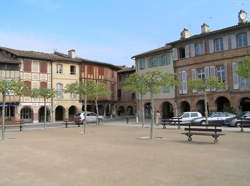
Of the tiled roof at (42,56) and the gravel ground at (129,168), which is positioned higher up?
the tiled roof at (42,56)

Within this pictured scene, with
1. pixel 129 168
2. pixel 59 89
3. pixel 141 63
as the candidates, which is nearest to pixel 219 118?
pixel 141 63

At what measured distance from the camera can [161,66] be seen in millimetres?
35000

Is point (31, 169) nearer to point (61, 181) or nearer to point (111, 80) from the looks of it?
point (61, 181)

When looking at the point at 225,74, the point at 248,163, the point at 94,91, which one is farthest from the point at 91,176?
the point at 225,74

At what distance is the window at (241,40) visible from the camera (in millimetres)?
27328

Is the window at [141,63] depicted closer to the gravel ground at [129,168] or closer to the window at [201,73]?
the window at [201,73]

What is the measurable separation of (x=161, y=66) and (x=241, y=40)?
1042cm

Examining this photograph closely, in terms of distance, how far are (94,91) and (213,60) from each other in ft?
46.7

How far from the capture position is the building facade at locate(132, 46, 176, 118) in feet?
111

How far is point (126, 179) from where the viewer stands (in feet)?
20.1

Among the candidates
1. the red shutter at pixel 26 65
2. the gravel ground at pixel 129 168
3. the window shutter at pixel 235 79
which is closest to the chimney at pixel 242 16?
the window shutter at pixel 235 79

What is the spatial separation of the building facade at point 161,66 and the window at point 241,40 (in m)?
8.42

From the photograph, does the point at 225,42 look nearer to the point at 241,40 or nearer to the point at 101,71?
the point at 241,40

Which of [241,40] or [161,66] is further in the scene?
[161,66]
